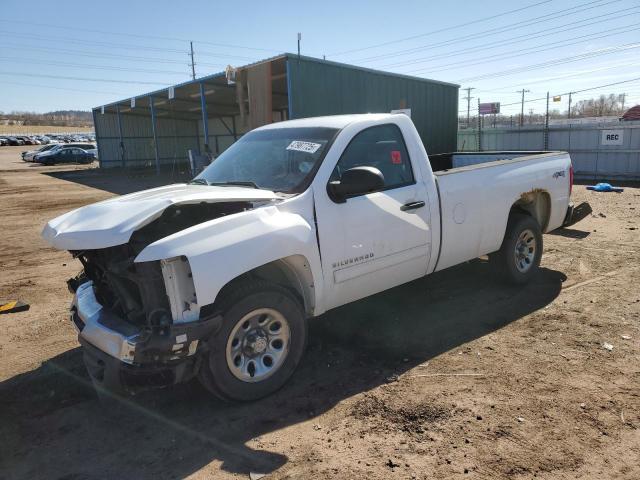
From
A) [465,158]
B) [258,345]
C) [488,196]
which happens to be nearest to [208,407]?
[258,345]

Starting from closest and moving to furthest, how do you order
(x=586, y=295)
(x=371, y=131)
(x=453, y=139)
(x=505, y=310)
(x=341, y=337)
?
(x=371, y=131), (x=341, y=337), (x=505, y=310), (x=586, y=295), (x=453, y=139)

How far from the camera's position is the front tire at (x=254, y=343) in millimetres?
3223

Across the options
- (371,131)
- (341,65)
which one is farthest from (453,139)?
(371,131)

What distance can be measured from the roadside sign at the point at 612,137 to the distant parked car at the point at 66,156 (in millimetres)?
38883

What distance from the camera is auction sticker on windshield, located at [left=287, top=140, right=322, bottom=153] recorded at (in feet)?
13.1

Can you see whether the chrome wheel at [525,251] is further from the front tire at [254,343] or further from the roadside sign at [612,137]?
the roadside sign at [612,137]

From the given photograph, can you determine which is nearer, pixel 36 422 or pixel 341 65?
pixel 36 422

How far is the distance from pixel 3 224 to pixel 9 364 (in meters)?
9.77

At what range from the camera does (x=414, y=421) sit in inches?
126

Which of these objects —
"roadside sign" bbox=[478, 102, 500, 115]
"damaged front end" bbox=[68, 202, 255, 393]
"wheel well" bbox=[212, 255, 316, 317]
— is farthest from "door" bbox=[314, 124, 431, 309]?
"roadside sign" bbox=[478, 102, 500, 115]

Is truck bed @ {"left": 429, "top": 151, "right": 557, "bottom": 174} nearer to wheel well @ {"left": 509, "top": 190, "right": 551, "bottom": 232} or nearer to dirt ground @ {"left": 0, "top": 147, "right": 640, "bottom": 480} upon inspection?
wheel well @ {"left": 509, "top": 190, "right": 551, "bottom": 232}

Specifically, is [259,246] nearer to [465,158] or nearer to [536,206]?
[536,206]

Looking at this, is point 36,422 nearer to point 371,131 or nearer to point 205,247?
point 205,247

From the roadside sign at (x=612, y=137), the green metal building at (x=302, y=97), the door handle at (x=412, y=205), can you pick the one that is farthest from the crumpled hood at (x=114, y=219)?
the roadside sign at (x=612, y=137)
